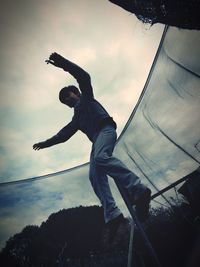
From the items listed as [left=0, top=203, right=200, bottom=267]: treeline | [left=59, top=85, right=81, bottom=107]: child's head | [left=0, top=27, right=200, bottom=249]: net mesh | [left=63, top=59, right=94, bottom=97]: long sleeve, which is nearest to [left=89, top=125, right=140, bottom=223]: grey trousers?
[left=63, top=59, right=94, bottom=97]: long sleeve

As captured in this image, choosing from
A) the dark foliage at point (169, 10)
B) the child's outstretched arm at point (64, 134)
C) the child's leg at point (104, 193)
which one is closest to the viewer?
the child's leg at point (104, 193)

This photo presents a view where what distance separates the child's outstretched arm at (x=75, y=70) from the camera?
4.35 feet

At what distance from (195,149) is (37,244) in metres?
6.65

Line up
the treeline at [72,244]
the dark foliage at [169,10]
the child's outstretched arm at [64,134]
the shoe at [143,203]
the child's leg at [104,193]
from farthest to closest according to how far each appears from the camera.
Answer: the treeline at [72,244] → the child's outstretched arm at [64,134] → the dark foliage at [169,10] → the child's leg at [104,193] → the shoe at [143,203]

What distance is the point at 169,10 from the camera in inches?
68.8

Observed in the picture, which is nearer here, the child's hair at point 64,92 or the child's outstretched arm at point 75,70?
the child's outstretched arm at point 75,70

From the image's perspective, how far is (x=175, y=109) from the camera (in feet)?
10.3

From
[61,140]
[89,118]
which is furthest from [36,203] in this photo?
[89,118]

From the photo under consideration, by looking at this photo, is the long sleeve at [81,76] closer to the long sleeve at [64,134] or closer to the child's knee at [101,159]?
the long sleeve at [64,134]

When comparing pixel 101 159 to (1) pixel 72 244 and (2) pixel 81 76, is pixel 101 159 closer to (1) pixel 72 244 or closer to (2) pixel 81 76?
(2) pixel 81 76

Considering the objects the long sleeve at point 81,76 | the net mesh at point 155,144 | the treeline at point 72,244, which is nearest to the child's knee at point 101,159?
the long sleeve at point 81,76

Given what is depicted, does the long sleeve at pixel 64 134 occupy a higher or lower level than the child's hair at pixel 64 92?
lower

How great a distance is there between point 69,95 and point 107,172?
32.0 inches

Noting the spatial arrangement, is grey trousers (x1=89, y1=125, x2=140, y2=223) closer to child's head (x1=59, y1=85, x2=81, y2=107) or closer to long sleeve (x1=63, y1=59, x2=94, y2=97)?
long sleeve (x1=63, y1=59, x2=94, y2=97)
